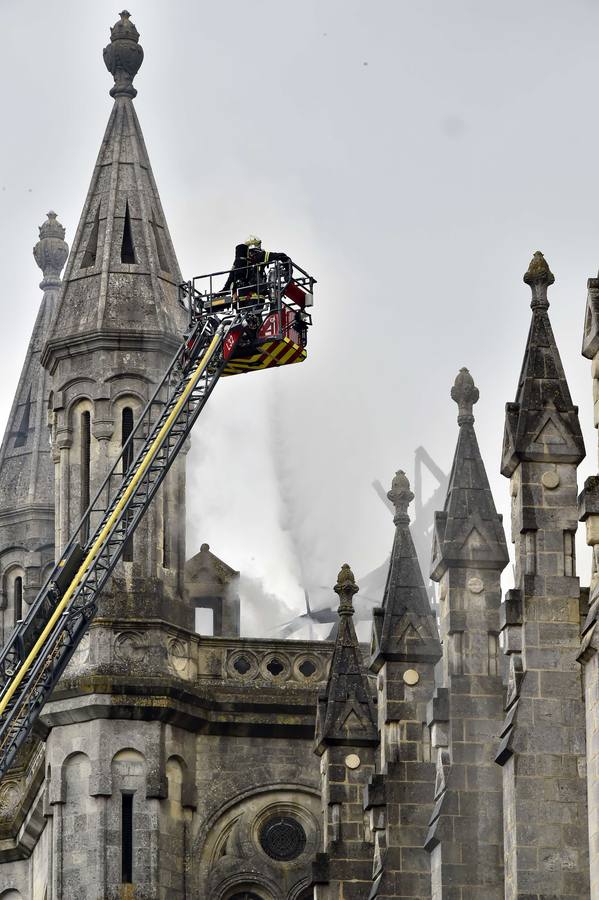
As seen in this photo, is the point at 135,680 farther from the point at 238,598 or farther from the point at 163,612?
the point at 238,598

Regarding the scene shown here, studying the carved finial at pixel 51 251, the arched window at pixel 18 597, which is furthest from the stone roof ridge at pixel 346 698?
the carved finial at pixel 51 251

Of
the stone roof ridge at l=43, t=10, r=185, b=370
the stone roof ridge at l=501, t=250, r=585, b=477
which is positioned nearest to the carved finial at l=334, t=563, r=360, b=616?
the stone roof ridge at l=43, t=10, r=185, b=370

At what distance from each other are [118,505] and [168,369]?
311 centimetres

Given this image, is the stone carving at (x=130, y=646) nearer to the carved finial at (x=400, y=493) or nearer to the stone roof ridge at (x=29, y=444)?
the carved finial at (x=400, y=493)

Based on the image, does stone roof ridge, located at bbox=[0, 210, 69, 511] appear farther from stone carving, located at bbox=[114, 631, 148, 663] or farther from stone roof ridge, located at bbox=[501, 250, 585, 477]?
stone roof ridge, located at bbox=[501, 250, 585, 477]

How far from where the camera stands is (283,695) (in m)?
62.7

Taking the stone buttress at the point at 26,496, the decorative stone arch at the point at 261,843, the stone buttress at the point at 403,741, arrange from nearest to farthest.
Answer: the stone buttress at the point at 403,741
the decorative stone arch at the point at 261,843
the stone buttress at the point at 26,496

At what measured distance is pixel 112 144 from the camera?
6588 centimetres

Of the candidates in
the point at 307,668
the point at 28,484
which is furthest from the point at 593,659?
the point at 28,484

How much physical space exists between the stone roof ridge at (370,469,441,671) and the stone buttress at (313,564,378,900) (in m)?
3.61

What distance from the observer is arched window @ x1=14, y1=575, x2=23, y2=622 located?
79.5 m

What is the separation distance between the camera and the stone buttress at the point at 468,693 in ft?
152

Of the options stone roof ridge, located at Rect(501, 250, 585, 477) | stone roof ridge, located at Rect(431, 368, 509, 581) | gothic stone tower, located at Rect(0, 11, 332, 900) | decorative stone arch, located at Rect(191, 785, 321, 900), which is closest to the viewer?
stone roof ridge, located at Rect(501, 250, 585, 477)

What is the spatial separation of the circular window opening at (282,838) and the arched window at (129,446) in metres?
6.28
